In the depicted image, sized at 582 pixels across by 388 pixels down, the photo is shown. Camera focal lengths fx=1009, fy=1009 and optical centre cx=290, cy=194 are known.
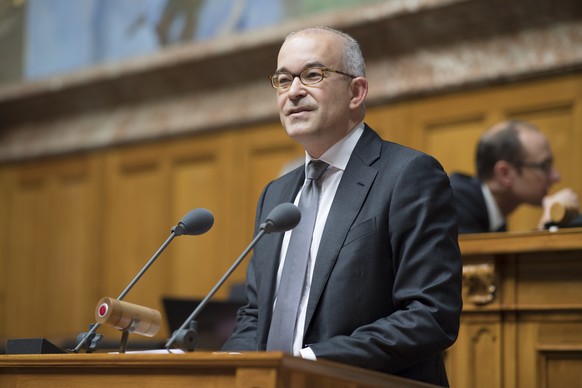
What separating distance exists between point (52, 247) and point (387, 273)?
6859 millimetres

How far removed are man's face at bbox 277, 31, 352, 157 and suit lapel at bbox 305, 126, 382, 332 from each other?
13cm

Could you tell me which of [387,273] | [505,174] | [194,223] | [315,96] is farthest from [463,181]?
[194,223]

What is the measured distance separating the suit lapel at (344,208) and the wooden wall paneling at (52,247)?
609cm

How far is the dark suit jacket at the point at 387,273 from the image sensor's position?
3.13 m

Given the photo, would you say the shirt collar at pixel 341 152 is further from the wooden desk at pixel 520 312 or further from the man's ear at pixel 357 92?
the wooden desk at pixel 520 312

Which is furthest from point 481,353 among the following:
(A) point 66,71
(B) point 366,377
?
(A) point 66,71

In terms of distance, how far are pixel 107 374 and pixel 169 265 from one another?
5864 millimetres

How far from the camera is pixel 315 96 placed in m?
3.60

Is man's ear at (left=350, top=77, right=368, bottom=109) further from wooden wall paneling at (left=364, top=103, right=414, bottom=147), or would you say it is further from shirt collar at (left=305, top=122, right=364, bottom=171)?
wooden wall paneling at (left=364, top=103, right=414, bottom=147)

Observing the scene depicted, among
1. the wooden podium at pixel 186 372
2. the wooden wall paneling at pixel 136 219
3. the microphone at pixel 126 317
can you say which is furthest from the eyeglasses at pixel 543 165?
the wooden wall paneling at pixel 136 219

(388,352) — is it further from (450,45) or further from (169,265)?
(169,265)

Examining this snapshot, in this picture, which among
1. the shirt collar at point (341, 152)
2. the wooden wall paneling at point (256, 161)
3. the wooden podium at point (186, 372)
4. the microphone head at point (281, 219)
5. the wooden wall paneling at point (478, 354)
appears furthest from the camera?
the wooden wall paneling at point (256, 161)

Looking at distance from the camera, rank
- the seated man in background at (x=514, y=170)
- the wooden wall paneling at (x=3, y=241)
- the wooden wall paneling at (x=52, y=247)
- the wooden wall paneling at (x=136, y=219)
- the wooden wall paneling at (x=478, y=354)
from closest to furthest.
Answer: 1. the wooden wall paneling at (x=478, y=354)
2. the seated man in background at (x=514, y=170)
3. the wooden wall paneling at (x=136, y=219)
4. the wooden wall paneling at (x=52, y=247)
5. the wooden wall paneling at (x=3, y=241)

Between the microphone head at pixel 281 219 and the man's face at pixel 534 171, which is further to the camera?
the man's face at pixel 534 171
